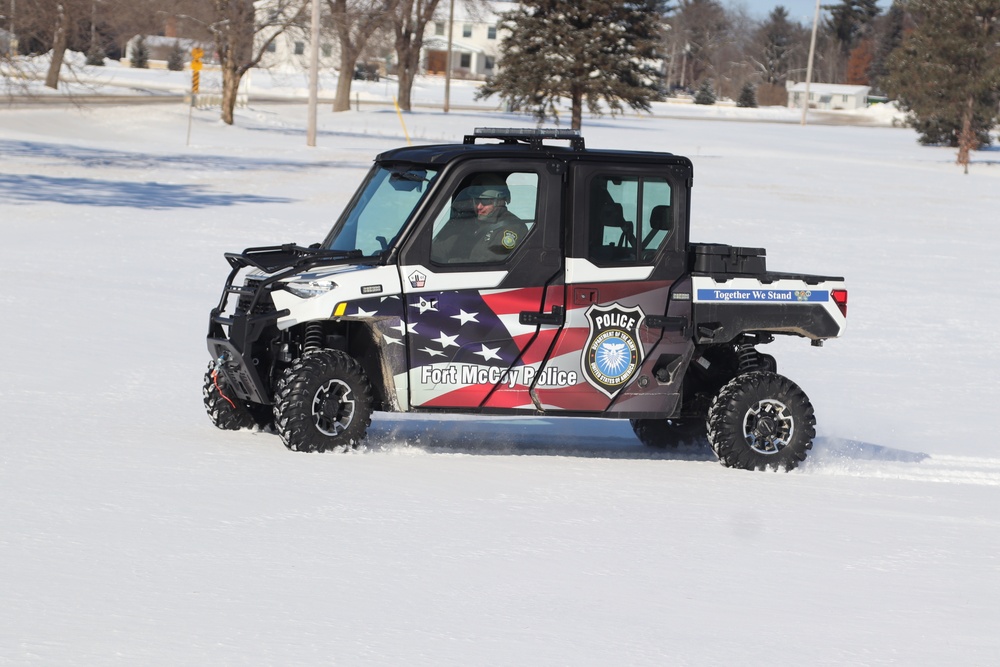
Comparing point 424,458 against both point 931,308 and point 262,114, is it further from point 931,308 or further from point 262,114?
point 262,114

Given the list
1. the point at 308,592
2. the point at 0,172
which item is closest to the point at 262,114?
the point at 0,172

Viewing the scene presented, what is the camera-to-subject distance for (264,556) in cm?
584

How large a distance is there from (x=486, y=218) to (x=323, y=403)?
145cm

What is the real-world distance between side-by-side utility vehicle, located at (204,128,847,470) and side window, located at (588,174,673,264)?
0.01 meters

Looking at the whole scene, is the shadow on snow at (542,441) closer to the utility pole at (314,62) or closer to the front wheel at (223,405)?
the front wheel at (223,405)

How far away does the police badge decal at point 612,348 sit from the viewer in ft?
27.6

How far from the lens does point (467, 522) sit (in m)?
6.73

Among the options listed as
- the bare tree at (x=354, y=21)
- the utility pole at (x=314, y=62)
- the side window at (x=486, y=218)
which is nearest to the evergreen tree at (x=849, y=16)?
the bare tree at (x=354, y=21)

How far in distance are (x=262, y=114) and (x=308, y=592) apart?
2459 inches

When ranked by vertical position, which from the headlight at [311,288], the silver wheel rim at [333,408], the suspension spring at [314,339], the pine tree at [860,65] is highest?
the pine tree at [860,65]

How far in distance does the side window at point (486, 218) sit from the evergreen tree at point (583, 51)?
47.0m

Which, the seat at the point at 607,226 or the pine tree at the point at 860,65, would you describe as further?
the pine tree at the point at 860,65

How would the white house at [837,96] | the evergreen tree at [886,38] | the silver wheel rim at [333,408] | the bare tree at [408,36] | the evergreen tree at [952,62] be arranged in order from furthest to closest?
the evergreen tree at [886,38]
the white house at [837,96]
the bare tree at [408,36]
the evergreen tree at [952,62]
the silver wheel rim at [333,408]

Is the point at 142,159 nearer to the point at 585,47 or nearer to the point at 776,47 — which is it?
the point at 585,47
